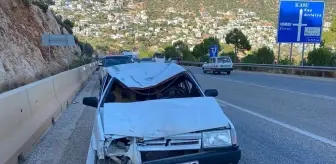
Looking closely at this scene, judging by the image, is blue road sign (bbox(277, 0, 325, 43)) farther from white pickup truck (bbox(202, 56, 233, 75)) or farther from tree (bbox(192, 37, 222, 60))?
tree (bbox(192, 37, 222, 60))

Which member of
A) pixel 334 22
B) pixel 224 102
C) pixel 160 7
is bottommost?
pixel 224 102

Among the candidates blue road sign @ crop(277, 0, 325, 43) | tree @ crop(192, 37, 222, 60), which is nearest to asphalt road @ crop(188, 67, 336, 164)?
blue road sign @ crop(277, 0, 325, 43)

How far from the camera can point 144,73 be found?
6770 millimetres

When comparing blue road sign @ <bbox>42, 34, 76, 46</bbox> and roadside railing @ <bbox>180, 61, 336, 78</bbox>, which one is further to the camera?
roadside railing @ <bbox>180, 61, 336, 78</bbox>

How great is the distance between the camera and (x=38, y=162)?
6.32 metres

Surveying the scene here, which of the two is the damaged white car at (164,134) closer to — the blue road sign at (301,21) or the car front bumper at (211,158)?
the car front bumper at (211,158)

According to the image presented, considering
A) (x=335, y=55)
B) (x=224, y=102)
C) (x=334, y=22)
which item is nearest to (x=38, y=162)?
(x=224, y=102)

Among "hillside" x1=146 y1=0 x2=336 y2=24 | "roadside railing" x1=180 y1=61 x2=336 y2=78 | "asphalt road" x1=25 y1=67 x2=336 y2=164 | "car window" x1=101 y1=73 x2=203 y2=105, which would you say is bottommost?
"roadside railing" x1=180 y1=61 x2=336 y2=78

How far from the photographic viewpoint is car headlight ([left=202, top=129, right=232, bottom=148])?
4.59 meters

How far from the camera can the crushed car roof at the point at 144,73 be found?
643cm

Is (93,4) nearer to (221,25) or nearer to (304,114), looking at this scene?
(221,25)

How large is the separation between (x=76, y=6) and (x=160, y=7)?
74.3ft

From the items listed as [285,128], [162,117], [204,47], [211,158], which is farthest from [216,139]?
[204,47]

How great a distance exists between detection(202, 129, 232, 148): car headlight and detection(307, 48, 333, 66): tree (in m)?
29.4
